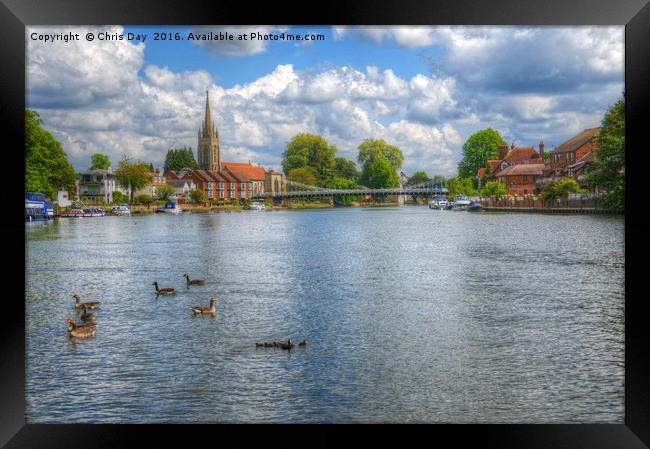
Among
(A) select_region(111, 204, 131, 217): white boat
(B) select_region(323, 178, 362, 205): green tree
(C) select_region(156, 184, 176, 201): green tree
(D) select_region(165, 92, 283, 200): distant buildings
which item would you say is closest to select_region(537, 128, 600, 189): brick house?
(B) select_region(323, 178, 362, 205): green tree

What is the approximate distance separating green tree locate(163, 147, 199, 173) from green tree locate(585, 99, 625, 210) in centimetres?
2189

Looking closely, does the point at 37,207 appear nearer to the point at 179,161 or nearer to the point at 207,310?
the point at 179,161

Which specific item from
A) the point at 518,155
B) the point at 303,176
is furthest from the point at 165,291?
the point at 518,155

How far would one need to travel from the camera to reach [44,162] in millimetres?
26656

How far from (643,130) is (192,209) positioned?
39152 millimetres

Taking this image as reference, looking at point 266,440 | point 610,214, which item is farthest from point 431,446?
point 610,214

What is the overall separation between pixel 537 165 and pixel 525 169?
103 centimetres

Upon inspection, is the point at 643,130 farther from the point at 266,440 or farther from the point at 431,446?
the point at 266,440

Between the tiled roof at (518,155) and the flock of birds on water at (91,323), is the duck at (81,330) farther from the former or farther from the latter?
the tiled roof at (518,155)

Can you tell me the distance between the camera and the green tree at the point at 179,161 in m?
40.6

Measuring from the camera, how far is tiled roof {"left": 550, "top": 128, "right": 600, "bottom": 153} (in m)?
35.6

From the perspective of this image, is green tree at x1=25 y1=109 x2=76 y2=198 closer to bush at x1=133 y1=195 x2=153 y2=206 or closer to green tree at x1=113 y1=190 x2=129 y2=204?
green tree at x1=113 y1=190 x2=129 y2=204
